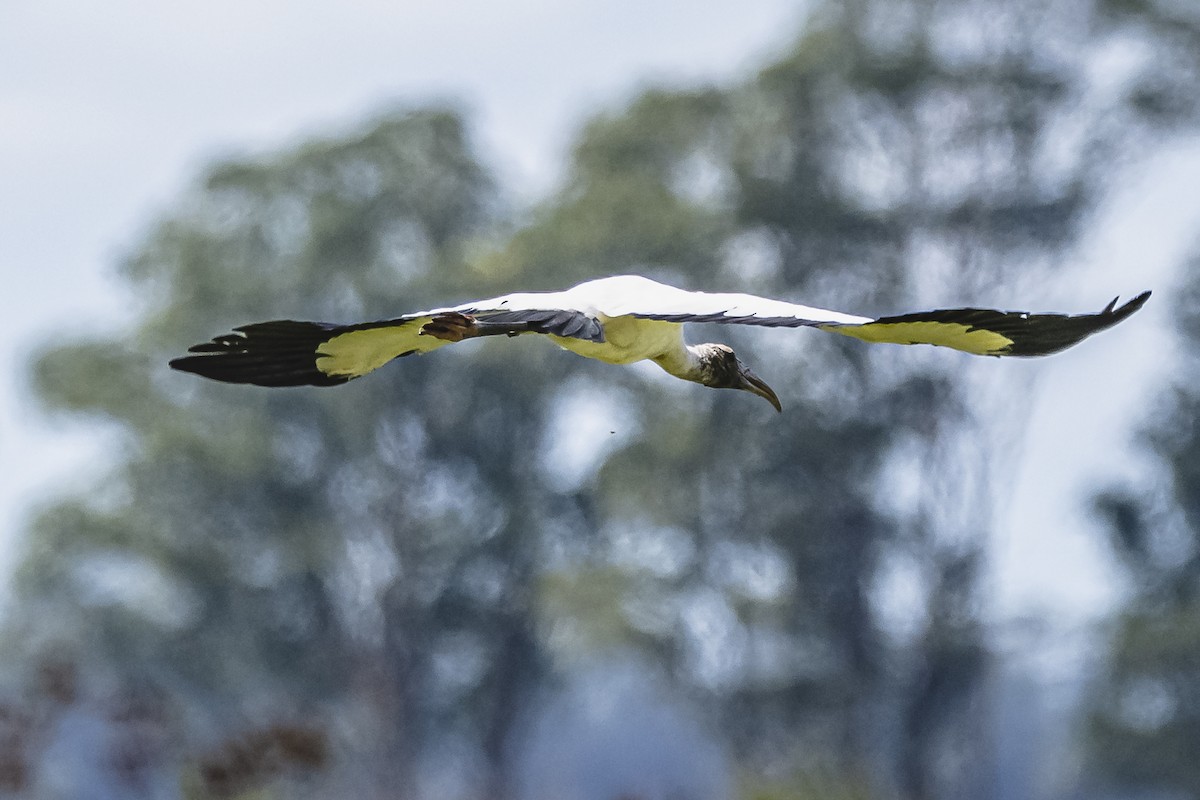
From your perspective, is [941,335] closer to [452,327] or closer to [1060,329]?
[1060,329]

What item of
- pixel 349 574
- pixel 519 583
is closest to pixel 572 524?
pixel 519 583

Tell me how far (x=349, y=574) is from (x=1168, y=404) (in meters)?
12.9

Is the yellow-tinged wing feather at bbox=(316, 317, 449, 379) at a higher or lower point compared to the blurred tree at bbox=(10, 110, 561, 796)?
lower

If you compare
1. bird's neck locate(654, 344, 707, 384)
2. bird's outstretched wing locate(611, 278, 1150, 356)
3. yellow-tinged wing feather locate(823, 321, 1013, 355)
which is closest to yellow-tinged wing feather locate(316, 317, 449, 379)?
bird's neck locate(654, 344, 707, 384)

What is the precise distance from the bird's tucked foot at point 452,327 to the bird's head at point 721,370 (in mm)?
1384

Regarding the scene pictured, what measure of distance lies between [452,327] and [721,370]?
63.5 inches

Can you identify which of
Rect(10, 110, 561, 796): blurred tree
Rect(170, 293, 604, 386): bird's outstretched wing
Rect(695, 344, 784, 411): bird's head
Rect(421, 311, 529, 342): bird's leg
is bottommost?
Rect(421, 311, 529, 342): bird's leg

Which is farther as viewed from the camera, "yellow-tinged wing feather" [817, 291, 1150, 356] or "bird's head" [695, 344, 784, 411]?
"bird's head" [695, 344, 784, 411]

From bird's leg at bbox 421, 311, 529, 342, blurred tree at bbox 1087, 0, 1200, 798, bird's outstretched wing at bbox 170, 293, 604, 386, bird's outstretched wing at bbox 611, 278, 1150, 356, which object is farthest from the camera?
blurred tree at bbox 1087, 0, 1200, 798

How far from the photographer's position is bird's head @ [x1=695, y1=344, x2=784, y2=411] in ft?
25.2

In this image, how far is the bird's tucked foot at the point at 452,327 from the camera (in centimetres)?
644

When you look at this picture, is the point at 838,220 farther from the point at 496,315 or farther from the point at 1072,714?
the point at 496,315

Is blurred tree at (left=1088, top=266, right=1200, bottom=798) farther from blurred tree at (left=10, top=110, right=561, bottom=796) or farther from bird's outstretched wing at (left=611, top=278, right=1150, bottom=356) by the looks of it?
bird's outstretched wing at (left=611, top=278, right=1150, bottom=356)

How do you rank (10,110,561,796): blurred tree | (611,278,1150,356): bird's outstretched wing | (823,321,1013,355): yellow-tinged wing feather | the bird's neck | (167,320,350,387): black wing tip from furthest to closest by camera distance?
(10,110,561,796): blurred tree < the bird's neck < (167,320,350,387): black wing tip < (823,321,1013,355): yellow-tinged wing feather < (611,278,1150,356): bird's outstretched wing
